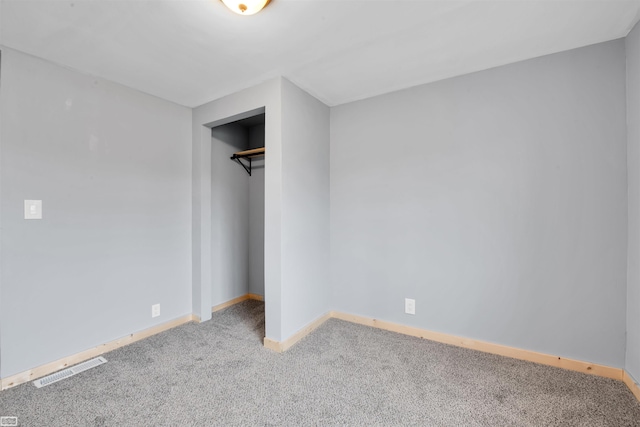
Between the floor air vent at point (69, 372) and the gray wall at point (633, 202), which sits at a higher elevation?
the gray wall at point (633, 202)

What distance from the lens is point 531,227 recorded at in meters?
2.03

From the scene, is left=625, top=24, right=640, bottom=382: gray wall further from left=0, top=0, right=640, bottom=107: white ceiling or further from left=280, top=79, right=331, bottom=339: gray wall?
left=280, top=79, right=331, bottom=339: gray wall

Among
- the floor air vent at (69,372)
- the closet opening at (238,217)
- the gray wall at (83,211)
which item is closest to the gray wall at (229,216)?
the closet opening at (238,217)

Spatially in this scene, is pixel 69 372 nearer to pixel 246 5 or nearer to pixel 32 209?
pixel 32 209

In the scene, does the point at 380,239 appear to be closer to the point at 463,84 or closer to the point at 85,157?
the point at 463,84

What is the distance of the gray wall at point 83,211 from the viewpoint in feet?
6.01

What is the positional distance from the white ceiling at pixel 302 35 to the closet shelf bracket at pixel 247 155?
33.6 inches

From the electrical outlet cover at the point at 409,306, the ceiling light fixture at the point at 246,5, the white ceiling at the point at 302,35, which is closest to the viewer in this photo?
the ceiling light fixture at the point at 246,5

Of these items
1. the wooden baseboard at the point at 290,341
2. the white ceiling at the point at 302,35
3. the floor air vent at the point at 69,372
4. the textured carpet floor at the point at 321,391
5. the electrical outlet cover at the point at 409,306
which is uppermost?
the white ceiling at the point at 302,35

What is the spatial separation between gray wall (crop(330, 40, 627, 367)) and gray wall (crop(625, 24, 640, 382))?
5cm

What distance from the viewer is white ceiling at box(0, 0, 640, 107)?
1.51 m

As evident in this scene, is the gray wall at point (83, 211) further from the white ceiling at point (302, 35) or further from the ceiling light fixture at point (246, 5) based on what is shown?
the ceiling light fixture at point (246, 5)

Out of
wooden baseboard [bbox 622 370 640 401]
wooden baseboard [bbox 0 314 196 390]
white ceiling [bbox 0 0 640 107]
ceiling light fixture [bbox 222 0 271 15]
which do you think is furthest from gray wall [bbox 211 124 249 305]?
wooden baseboard [bbox 622 370 640 401]

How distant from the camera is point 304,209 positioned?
8.33 ft
